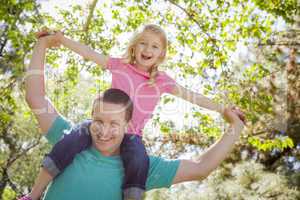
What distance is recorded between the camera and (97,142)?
203 cm

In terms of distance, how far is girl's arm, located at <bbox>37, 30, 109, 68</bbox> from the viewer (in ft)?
8.61

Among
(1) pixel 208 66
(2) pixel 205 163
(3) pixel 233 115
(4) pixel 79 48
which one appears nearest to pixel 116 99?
(2) pixel 205 163

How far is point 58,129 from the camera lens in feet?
7.11

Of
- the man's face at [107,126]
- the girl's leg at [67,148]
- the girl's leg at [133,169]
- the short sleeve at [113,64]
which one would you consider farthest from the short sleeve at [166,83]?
the man's face at [107,126]

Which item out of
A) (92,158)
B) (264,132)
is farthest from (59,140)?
(264,132)

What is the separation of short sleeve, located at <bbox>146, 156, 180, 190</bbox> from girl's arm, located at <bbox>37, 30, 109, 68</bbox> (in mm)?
900

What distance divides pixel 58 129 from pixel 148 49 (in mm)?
1372

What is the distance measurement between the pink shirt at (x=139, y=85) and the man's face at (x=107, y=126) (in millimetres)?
1071

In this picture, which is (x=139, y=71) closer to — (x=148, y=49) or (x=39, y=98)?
(x=148, y=49)

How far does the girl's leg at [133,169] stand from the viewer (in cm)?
206

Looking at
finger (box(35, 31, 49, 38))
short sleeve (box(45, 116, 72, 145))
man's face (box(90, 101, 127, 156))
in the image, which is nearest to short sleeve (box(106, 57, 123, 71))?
finger (box(35, 31, 49, 38))

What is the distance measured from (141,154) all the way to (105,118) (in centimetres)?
38

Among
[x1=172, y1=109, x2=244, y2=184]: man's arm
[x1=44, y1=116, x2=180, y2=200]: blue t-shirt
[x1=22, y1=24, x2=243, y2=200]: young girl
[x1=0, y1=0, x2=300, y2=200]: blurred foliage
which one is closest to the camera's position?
[x1=44, y1=116, x2=180, y2=200]: blue t-shirt

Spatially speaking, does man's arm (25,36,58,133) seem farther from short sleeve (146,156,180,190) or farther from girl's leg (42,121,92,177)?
short sleeve (146,156,180,190)
